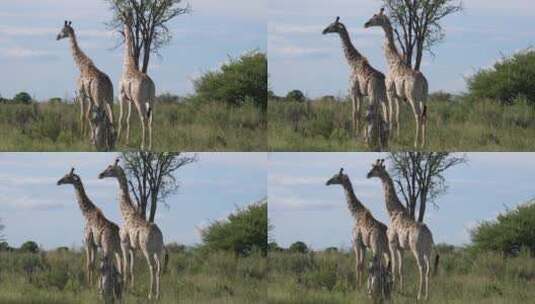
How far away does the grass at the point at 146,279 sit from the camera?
21.1 metres

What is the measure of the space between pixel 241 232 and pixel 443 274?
2103 millimetres

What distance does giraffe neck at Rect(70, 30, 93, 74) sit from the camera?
2125 centimetres

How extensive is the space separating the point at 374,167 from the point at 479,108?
4.55 feet

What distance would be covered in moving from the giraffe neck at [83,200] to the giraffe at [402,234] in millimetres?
2877

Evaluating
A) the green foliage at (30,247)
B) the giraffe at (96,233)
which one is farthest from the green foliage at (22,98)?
the green foliage at (30,247)

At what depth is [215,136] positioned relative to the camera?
21.3 meters

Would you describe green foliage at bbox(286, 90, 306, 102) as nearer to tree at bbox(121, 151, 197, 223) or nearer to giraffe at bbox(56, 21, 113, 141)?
tree at bbox(121, 151, 197, 223)

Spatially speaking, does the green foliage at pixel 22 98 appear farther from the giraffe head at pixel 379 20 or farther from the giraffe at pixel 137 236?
the giraffe head at pixel 379 20

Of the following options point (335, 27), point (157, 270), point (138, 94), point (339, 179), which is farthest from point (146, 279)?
point (335, 27)

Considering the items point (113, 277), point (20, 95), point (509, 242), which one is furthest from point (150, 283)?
point (509, 242)

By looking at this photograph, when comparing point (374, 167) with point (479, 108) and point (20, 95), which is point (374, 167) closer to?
point (479, 108)

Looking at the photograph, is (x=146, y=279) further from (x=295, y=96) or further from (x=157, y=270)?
(x=295, y=96)

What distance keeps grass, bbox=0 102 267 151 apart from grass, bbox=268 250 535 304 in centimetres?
129

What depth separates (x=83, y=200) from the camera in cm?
2117
